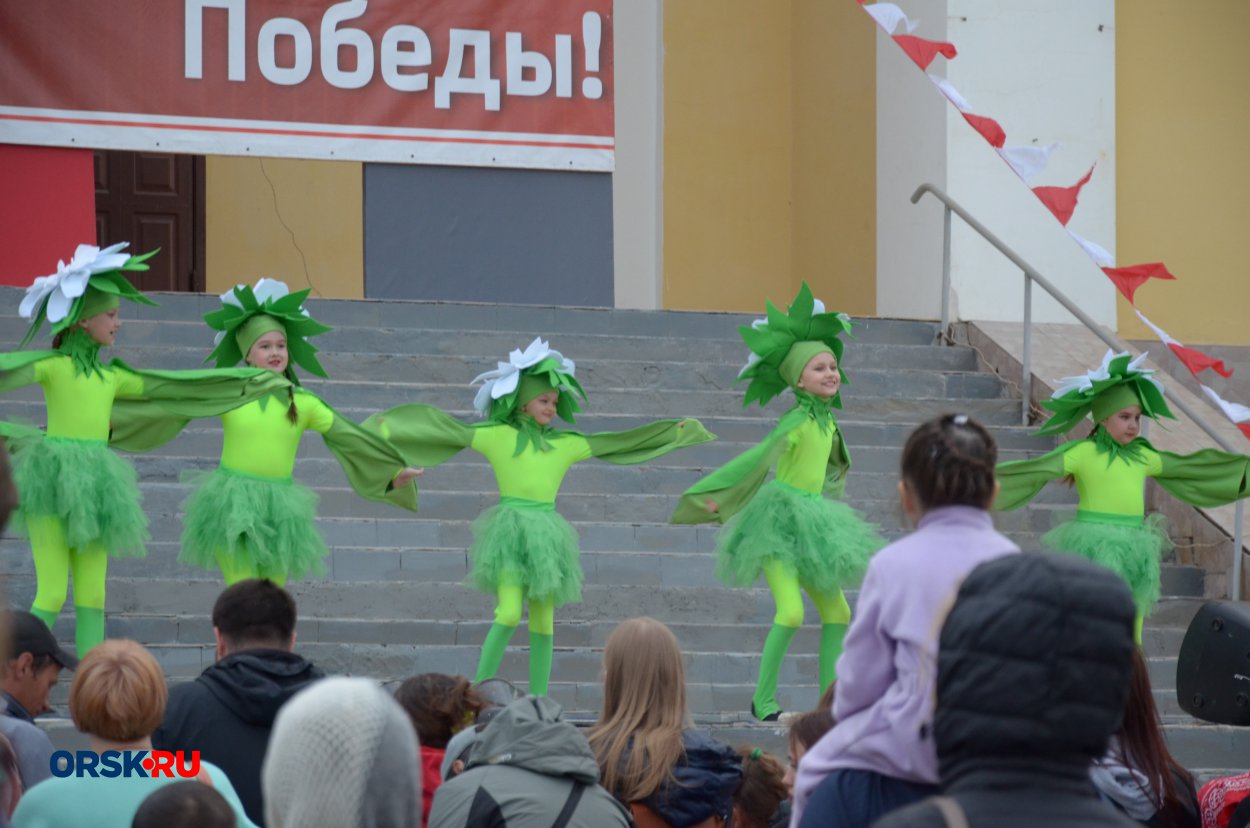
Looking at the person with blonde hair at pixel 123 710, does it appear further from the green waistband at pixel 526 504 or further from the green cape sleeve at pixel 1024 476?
the green cape sleeve at pixel 1024 476

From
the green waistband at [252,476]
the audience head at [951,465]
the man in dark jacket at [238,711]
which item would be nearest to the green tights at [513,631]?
the green waistband at [252,476]

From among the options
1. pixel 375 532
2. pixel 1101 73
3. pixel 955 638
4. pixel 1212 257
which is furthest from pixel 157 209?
pixel 955 638

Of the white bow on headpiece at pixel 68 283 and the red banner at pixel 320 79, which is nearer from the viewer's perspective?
the white bow on headpiece at pixel 68 283

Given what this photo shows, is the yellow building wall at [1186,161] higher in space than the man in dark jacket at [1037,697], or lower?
higher

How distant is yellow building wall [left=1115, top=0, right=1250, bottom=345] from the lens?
14.0 m

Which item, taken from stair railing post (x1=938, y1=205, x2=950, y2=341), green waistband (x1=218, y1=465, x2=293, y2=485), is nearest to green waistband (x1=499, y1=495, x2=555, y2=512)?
green waistband (x1=218, y1=465, x2=293, y2=485)

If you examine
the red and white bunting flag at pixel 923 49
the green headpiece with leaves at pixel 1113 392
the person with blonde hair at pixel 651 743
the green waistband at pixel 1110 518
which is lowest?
the person with blonde hair at pixel 651 743

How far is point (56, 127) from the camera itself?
463 inches

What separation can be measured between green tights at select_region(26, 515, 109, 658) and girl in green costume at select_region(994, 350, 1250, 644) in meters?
4.29

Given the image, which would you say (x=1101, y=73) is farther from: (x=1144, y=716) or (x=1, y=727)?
(x=1, y=727)

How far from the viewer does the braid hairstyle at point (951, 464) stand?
3475 mm

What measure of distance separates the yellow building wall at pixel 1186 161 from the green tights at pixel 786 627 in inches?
272

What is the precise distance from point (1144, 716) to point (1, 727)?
9.01 ft

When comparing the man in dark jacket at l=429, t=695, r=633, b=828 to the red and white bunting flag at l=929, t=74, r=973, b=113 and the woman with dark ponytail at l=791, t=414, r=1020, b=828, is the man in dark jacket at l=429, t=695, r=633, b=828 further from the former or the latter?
the red and white bunting flag at l=929, t=74, r=973, b=113
